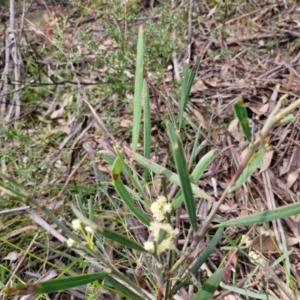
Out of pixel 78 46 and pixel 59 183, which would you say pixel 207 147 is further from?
pixel 78 46

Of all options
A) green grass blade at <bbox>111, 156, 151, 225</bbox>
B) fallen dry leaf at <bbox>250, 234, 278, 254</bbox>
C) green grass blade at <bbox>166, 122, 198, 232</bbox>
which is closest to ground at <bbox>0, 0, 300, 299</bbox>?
fallen dry leaf at <bbox>250, 234, 278, 254</bbox>

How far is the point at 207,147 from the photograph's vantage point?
5.60 feet

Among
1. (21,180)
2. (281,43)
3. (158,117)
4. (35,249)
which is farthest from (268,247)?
(281,43)

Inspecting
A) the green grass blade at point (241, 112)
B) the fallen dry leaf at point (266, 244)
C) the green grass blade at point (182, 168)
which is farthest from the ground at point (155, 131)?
the green grass blade at point (241, 112)

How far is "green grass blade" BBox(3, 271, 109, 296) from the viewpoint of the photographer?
636 mm

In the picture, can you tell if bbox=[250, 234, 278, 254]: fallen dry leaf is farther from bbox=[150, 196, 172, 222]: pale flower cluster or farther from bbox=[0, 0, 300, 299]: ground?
bbox=[150, 196, 172, 222]: pale flower cluster

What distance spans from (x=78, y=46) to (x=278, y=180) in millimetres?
1260

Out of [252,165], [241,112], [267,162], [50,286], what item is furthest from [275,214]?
[267,162]

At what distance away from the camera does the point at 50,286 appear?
68 centimetres

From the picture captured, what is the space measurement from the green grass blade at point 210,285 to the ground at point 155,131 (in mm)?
257

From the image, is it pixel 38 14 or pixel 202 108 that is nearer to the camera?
pixel 202 108

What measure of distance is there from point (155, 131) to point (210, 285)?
101cm

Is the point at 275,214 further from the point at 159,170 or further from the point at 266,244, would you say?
the point at 266,244

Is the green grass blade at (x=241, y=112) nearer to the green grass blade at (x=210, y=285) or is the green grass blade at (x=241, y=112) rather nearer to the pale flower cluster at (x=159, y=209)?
the pale flower cluster at (x=159, y=209)
